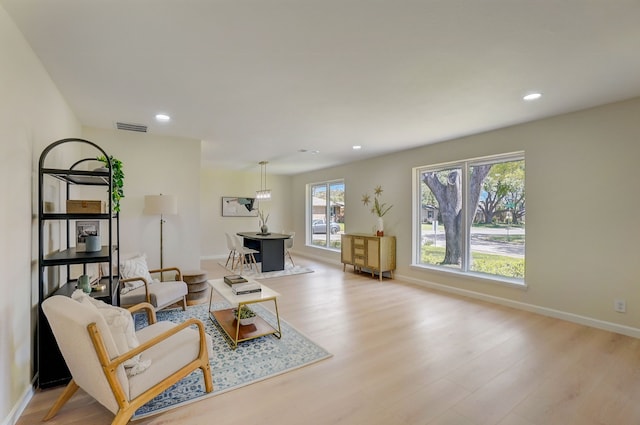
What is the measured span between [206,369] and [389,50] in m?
2.64

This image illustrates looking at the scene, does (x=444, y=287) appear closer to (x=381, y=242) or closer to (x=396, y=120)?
(x=381, y=242)

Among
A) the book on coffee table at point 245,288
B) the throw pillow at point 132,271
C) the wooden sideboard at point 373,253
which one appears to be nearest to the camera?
the book on coffee table at point 245,288

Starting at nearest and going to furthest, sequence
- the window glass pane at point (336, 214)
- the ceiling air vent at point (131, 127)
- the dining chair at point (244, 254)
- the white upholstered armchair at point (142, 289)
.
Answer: the white upholstered armchair at point (142, 289) < the ceiling air vent at point (131, 127) < the dining chair at point (244, 254) < the window glass pane at point (336, 214)

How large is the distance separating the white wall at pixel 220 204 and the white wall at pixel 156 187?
2990mm

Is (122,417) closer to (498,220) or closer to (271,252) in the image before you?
(498,220)

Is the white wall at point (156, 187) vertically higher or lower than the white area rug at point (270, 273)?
higher

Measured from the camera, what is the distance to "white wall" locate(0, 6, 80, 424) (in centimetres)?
178

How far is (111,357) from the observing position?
5.49 feet

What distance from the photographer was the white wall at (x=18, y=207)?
5.85 ft

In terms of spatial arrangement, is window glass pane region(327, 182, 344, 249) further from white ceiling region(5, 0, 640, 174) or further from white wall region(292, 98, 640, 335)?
white ceiling region(5, 0, 640, 174)

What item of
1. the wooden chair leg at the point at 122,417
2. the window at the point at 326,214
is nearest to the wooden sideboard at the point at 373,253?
the window at the point at 326,214

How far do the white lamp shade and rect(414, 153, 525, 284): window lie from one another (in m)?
4.12

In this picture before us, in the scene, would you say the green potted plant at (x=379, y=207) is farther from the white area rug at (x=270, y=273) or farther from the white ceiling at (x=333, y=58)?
the white ceiling at (x=333, y=58)

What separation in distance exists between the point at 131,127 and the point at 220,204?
4.33m
